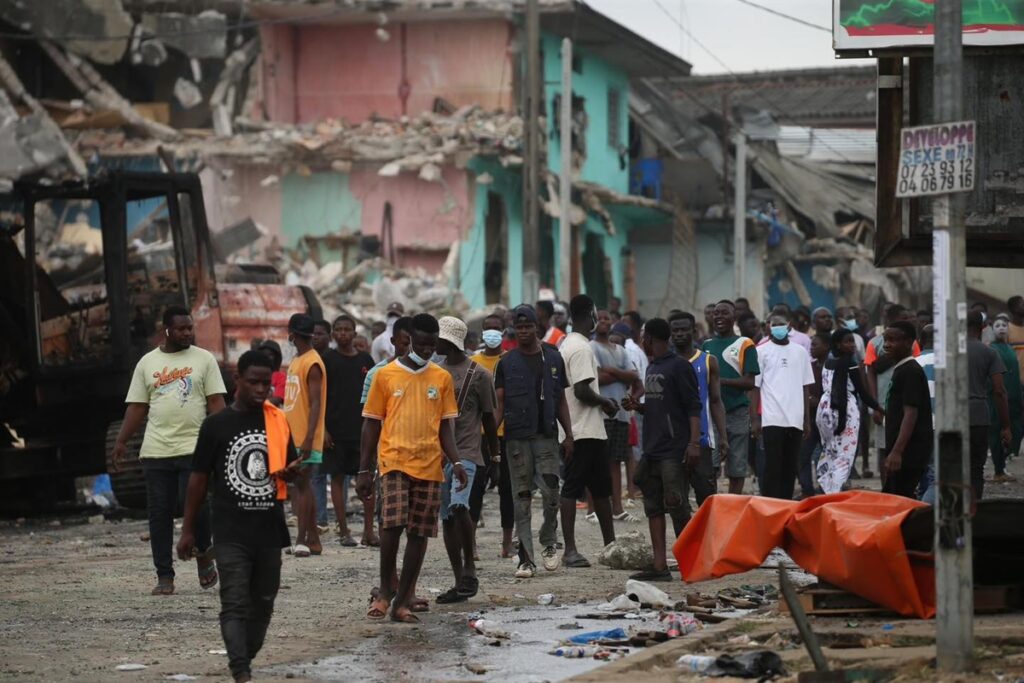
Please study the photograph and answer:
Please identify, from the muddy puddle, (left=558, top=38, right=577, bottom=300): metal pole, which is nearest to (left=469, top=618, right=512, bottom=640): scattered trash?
the muddy puddle

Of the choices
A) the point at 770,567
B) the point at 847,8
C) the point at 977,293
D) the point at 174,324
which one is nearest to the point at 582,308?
the point at 770,567

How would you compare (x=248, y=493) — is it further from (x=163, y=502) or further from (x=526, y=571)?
(x=526, y=571)

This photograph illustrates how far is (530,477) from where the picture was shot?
42.1ft

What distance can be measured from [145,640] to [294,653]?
958 mm

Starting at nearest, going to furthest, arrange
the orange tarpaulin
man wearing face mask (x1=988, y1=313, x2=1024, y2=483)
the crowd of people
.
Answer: the crowd of people → the orange tarpaulin → man wearing face mask (x1=988, y1=313, x2=1024, y2=483)

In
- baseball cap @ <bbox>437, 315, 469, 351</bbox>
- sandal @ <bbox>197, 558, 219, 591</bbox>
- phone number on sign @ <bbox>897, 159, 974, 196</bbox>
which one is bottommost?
sandal @ <bbox>197, 558, 219, 591</bbox>

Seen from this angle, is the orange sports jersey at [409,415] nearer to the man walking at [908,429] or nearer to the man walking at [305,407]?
the man walking at [908,429]

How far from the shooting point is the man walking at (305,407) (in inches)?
548

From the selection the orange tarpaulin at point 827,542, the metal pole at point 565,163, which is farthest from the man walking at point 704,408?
the metal pole at point 565,163

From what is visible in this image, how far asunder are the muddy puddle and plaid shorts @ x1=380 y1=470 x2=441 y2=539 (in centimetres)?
60

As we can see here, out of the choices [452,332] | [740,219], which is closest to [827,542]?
[452,332]

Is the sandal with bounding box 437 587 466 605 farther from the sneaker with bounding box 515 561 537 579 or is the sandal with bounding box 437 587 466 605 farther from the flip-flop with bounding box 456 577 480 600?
the sneaker with bounding box 515 561 537 579

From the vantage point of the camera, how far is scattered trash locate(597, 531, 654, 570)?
42.3 ft

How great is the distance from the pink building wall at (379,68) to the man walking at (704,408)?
23599 millimetres
